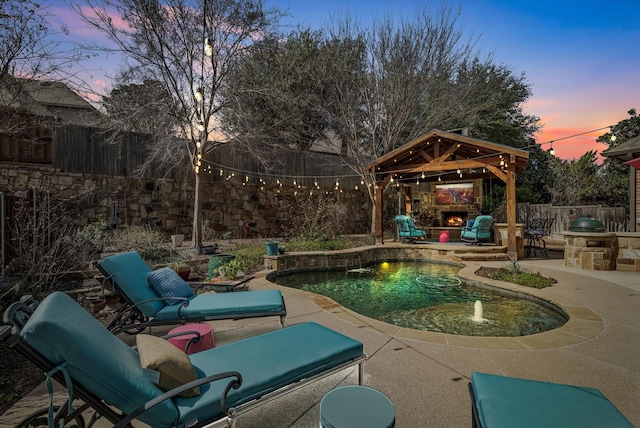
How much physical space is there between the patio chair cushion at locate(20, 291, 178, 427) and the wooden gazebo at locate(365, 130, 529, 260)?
9.27m

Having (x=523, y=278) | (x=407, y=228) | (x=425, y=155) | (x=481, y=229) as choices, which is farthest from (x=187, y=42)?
(x=481, y=229)

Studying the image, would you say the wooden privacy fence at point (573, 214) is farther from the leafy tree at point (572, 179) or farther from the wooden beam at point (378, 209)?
the wooden beam at point (378, 209)

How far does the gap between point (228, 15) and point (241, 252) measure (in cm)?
704

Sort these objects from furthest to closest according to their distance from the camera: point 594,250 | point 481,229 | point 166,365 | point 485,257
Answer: point 481,229
point 485,257
point 594,250
point 166,365

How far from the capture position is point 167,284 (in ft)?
10.7

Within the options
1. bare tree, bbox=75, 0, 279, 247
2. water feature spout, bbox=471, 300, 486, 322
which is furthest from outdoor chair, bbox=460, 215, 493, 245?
bare tree, bbox=75, 0, 279, 247

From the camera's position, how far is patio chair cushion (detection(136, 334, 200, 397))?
59.0 inches

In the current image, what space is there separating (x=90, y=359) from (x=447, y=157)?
33.6ft

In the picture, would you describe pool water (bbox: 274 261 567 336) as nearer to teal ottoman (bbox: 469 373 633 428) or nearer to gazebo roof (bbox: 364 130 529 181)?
teal ottoman (bbox: 469 373 633 428)

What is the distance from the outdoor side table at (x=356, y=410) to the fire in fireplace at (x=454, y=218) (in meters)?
13.6

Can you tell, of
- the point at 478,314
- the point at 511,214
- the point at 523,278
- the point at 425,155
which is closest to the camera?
the point at 478,314

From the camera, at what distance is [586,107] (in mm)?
12672

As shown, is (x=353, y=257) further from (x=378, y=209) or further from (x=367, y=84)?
(x=367, y=84)

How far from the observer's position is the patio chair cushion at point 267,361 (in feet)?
5.18
